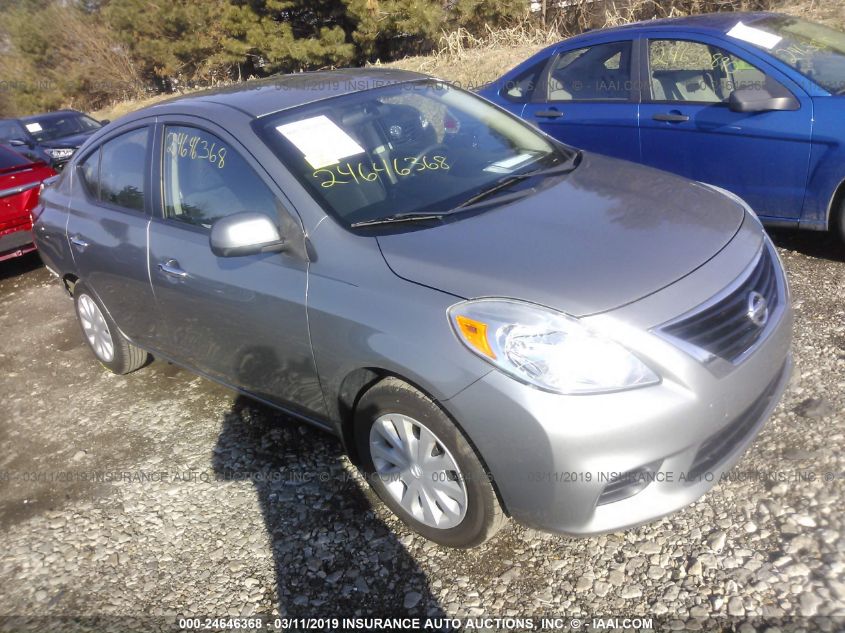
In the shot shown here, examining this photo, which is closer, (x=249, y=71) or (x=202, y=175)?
(x=202, y=175)

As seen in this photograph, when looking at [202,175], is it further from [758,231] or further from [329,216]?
[758,231]

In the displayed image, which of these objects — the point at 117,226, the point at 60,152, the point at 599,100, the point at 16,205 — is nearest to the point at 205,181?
the point at 117,226

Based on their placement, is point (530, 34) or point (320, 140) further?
point (530, 34)

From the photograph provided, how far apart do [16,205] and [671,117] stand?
245 inches

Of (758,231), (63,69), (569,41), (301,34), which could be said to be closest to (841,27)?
(569,41)

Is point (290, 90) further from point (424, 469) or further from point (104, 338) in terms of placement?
point (104, 338)

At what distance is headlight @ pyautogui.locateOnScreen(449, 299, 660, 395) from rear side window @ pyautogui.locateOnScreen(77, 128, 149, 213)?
2.30 meters

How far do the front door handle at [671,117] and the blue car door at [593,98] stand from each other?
17 centimetres

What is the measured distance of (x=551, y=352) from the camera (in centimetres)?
227

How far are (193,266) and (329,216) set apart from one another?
0.86 meters

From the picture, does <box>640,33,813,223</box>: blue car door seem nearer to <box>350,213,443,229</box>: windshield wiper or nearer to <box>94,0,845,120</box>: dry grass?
<box>350,213,443,229</box>: windshield wiper

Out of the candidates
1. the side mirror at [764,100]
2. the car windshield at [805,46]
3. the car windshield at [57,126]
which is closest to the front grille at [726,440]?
the side mirror at [764,100]

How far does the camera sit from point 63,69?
118ft

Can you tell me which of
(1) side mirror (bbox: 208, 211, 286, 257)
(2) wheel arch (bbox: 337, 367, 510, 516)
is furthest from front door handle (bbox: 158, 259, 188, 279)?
(2) wheel arch (bbox: 337, 367, 510, 516)
